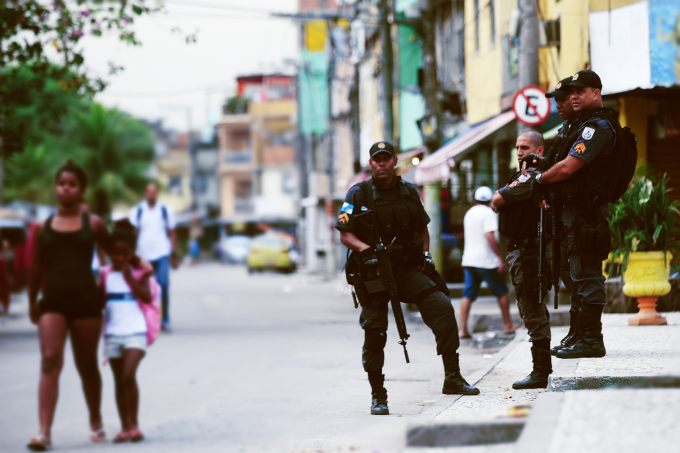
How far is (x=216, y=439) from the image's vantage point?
20.6 feet

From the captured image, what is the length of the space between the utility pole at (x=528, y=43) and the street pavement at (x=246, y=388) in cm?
333

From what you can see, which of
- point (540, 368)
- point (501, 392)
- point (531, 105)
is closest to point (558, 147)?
point (540, 368)

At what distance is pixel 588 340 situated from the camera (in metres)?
6.31

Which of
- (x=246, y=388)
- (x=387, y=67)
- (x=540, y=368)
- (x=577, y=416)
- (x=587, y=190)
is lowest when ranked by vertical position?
(x=246, y=388)

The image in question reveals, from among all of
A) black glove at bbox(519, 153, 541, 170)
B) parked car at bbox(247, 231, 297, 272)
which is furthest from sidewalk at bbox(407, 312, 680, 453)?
parked car at bbox(247, 231, 297, 272)

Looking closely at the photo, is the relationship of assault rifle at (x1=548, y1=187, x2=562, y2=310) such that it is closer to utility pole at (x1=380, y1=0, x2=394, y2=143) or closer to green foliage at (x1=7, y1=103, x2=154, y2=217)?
utility pole at (x1=380, y1=0, x2=394, y2=143)

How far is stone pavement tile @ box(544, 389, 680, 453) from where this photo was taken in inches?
154

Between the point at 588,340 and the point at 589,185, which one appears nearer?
the point at 589,185

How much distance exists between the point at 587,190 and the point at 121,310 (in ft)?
9.98

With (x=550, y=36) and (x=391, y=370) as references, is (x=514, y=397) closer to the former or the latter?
(x=391, y=370)

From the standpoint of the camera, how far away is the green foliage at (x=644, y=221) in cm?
1001

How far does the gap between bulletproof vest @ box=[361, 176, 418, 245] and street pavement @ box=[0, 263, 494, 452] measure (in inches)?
46.7

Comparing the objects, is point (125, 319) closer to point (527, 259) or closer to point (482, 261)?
point (527, 259)

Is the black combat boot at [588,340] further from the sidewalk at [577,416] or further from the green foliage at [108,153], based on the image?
the green foliage at [108,153]
